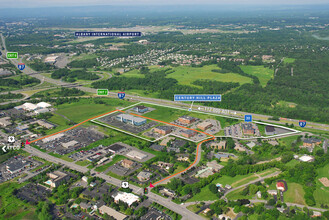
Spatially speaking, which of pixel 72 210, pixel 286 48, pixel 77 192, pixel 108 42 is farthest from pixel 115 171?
pixel 108 42

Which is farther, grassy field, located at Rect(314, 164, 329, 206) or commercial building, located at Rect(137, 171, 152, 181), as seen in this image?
commercial building, located at Rect(137, 171, 152, 181)

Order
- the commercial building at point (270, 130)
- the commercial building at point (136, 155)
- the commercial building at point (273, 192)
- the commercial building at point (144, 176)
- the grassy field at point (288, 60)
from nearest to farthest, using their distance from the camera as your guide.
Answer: the commercial building at point (273, 192), the commercial building at point (144, 176), the commercial building at point (136, 155), the commercial building at point (270, 130), the grassy field at point (288, 60)

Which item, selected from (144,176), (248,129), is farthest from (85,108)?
(248,129)

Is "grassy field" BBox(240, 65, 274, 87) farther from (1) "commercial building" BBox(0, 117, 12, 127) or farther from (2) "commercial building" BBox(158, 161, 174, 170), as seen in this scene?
(1) "commercial building" BBox(0, 117, 12, 127)

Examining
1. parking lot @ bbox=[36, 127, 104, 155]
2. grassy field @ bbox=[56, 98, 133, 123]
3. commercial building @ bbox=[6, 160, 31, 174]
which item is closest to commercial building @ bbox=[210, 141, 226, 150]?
parking lot @ bbox=[36, 127, 104, 155]

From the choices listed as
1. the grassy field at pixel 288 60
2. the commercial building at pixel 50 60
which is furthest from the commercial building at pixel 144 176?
the grassy field at pixel 288 60

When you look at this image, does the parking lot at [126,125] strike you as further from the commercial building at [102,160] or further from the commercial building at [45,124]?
the commercial building at [102,160]

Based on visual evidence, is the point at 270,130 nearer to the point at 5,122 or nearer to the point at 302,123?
the point at 302,123
